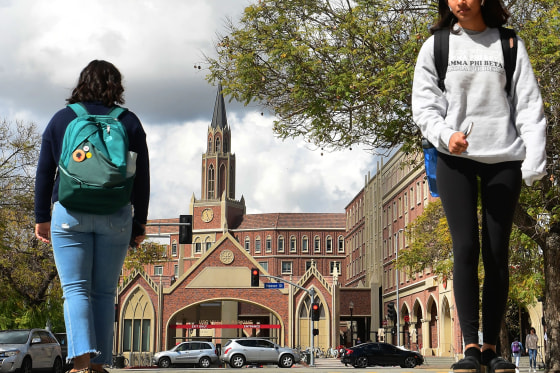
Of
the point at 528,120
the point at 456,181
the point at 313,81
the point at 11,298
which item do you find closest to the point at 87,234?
the point at 456,181

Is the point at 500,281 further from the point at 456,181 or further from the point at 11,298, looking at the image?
the point at 11,298

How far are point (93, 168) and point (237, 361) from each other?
1482 inches

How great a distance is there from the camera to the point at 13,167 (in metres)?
27.7

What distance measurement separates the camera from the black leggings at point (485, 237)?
12.3ft

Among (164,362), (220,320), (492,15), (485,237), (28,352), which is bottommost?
(164,362)

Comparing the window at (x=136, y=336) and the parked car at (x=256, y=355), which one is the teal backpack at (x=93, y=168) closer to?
the parked car at (x=256, y=355)

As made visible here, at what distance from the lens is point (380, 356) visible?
40.2m

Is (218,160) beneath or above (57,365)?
above

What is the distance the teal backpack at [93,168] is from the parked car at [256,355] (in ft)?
122

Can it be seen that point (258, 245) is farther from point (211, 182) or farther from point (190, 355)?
point (190, 355)

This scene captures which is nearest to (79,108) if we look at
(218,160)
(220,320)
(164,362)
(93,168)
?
(93,168)

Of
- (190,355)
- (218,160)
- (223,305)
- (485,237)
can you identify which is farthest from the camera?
(218,160)

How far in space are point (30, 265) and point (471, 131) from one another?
29.1 metres

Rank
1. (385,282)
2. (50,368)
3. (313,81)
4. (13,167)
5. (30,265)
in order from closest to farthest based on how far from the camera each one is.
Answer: (313,81) → (50,368) → (13,167) → (30,265) → (385,282)
